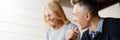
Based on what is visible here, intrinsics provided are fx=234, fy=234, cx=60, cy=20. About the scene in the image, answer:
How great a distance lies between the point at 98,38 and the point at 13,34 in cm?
135

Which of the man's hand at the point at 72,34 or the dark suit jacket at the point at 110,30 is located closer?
the dark suit jacket at the point at 110,30

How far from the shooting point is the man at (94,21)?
1459 millimetres

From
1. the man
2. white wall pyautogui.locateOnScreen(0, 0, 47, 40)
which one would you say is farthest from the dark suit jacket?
white wall pyautogui.locateOnScreen(0, 0, 47, 40)

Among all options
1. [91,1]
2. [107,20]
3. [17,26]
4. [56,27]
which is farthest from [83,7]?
[17,26]

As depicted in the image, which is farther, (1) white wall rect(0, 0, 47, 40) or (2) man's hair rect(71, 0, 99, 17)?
(1) white wall rect(0, 0, 47, 40)

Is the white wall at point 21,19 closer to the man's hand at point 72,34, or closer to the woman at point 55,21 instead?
the woman at point 55,21

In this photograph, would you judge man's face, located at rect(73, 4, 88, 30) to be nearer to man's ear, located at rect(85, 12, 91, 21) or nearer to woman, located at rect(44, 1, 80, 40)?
man's ear, located at rect(85, 12, 91, 21)

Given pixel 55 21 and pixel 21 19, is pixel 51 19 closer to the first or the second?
pixel 55 21

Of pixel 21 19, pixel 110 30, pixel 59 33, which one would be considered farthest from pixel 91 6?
pixel 21 19

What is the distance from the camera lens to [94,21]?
1.54 meters

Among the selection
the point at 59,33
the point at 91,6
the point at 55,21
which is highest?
the point at 91,6

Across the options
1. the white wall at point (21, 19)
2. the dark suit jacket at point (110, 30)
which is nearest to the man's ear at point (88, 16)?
the dark suit jacket at point (110, 30)

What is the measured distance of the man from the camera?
1459 millimetres

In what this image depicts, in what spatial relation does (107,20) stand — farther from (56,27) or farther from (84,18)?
(56,27)
